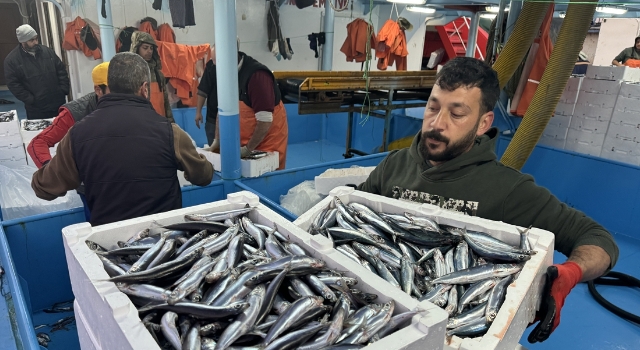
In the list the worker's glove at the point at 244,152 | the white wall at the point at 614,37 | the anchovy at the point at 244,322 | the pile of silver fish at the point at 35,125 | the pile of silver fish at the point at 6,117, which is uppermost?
the white wall at the point at 614,37

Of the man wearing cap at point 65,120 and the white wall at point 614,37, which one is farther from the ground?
the white wall at point 614,37

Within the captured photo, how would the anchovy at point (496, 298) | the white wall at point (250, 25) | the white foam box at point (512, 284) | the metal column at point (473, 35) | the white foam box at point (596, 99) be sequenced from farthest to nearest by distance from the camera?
the metal column at point (473, 35), the white wall at point (250, 25), the white foam box at point (596, 99), the anchovy at point (496, 298), the white foam box at point (512, 284)

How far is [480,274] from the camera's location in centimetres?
159

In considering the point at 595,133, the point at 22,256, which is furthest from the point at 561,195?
the point at 22,256

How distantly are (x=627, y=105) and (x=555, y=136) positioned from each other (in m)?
1.03

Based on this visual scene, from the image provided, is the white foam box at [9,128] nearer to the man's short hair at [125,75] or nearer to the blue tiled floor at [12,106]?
the man's short hair at [125,75]

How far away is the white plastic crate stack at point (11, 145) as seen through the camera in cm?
403

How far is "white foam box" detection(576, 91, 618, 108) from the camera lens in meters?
5.57

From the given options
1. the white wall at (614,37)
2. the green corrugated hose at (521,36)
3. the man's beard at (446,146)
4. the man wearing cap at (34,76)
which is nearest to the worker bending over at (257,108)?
the man's beard at (446,146)

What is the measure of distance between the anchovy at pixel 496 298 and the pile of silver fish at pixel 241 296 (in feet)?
1.19

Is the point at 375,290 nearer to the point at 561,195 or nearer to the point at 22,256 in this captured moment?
the point at 22,256

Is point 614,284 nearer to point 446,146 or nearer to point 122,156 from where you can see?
point 446,146

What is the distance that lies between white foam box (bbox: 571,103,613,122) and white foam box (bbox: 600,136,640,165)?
31 cm

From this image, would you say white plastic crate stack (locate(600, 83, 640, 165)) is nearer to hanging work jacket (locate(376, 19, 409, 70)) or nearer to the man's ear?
the man's ear
